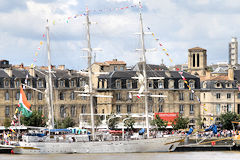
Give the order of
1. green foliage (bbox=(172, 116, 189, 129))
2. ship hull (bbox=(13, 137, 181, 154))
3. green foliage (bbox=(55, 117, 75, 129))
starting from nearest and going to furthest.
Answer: ship hull (bbox=(13, 137, 181, 154))
green foliage (bbox=(172, 116, 189, 129))
green foliage (bbox=(55, 117, 75, 129))

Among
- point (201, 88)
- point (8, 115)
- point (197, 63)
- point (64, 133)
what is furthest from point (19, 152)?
point (197, 63)

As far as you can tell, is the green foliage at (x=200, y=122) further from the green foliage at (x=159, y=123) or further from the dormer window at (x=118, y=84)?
the dormer window at (x=118, y=84)

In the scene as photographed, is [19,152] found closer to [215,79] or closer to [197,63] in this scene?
[215,79]

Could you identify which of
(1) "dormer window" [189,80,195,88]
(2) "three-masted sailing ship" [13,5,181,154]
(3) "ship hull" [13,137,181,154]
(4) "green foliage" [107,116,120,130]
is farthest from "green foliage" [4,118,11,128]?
(1) "dormer window" [189,80,195,88]

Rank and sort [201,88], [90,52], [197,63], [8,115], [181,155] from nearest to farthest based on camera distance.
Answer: [181,155] < [90,52] < [8,115] < [201,88] < [197,63]

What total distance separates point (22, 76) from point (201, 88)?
28955mm

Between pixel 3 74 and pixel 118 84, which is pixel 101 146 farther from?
pixel 3 74

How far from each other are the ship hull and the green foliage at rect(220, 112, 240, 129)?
25604 millimetres

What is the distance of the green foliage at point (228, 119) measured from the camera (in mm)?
111625

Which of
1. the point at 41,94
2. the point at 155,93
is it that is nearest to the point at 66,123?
the point at 41,94

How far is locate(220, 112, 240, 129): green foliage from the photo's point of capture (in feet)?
366

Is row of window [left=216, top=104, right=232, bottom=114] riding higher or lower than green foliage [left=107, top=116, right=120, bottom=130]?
higher

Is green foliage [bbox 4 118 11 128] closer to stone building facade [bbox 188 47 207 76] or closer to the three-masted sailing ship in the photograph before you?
the three-masted sailing ship

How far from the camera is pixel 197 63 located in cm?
18200
